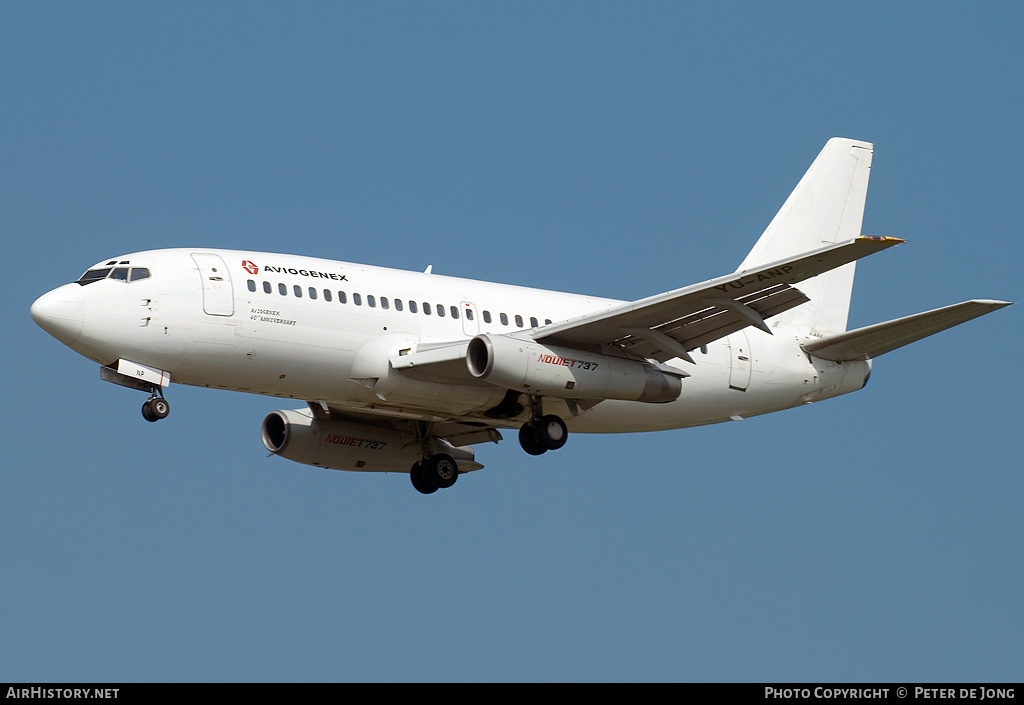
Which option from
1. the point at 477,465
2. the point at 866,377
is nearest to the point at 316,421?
the point at 477,465

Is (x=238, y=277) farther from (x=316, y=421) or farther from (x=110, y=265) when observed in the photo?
(x=316, y=421)

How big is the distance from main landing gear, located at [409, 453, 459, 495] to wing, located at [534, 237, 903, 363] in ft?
23.5

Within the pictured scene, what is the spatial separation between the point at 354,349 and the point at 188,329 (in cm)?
385

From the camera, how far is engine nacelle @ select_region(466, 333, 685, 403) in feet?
112

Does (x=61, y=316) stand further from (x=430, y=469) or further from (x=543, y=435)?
(x=430, y=469)

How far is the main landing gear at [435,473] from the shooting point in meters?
41.1

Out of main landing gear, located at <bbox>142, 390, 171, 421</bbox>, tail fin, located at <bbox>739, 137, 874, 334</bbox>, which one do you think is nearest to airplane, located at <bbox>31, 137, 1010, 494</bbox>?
main landing gear, located at <bbox>142, 390, 171, 421</bbox>

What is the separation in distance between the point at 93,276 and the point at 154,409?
3325 mm

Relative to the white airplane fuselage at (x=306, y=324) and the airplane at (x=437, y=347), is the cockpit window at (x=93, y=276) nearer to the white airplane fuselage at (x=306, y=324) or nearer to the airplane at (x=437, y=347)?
the airplane at (x=437, y=347)

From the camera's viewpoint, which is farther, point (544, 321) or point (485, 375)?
point (544, 321)

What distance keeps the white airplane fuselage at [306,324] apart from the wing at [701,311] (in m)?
2.52

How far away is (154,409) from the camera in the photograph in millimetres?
33625

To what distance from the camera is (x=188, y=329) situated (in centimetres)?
3347
